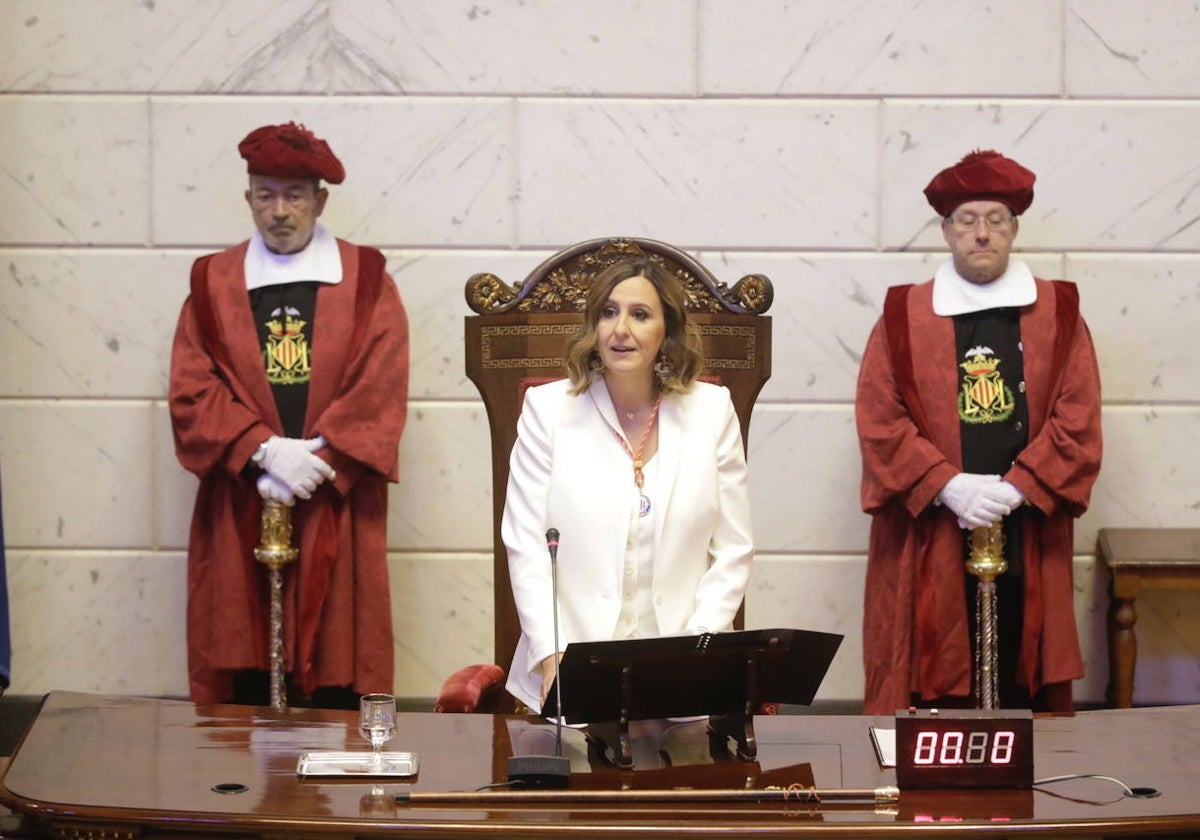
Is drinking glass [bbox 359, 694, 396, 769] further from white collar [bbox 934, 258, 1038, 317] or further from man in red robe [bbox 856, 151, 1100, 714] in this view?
white collar [bbox 934, 258, 1038, 317]

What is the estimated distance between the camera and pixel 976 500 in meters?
4.43

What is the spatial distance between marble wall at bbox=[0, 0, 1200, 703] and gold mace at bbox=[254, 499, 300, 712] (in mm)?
785

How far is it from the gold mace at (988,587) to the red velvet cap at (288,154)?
2.01 metres

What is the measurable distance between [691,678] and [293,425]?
2314 millimetres

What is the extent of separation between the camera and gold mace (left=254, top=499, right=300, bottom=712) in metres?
4.61

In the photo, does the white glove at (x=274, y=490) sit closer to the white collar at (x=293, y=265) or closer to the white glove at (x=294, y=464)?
the white glove at (x=294, y=464)

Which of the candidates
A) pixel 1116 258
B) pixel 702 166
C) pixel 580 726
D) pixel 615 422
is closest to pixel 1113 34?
pixel 1116 258

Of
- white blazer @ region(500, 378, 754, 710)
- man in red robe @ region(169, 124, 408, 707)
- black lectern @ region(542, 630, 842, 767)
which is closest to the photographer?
black lectern @ region(542, 630, 842, 767)

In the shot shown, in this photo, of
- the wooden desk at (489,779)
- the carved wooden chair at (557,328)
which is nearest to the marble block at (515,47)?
the carved wooden chair at (557,328)

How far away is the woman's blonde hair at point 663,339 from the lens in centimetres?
336

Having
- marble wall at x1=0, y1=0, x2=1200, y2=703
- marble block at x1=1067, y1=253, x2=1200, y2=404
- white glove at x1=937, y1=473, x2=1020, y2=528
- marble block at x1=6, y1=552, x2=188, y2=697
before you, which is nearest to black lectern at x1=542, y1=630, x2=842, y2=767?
white glove at x1=937, y1=473, x2=1020, y2=528

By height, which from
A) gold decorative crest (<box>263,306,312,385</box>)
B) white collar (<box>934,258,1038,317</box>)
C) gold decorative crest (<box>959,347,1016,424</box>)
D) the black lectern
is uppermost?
white collar (<box>934,258,1038,317</box>)

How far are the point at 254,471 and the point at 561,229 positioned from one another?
4.29ft

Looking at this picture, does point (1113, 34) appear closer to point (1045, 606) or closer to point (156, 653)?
point (1045, 606)
